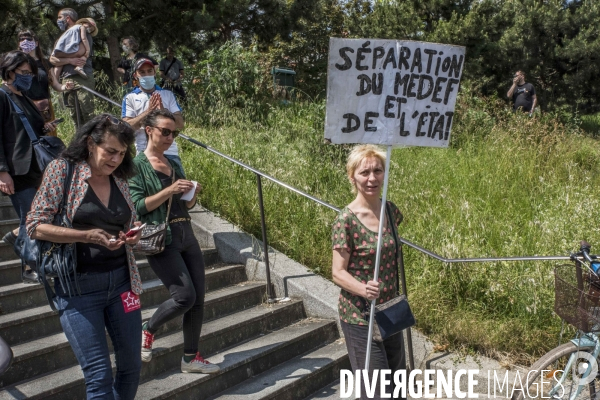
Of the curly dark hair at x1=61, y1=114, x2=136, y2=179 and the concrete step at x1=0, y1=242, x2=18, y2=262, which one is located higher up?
the curly dark hair at x1=61, y1=114, x2=136, y2=179

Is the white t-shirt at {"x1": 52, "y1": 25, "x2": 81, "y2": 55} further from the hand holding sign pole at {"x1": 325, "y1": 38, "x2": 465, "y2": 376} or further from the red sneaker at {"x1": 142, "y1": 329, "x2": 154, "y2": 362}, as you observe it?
the hand holding sign pole at {"x1": 325, "y1": 38, "x2": 465, "y2": 376}

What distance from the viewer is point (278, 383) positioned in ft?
15.7

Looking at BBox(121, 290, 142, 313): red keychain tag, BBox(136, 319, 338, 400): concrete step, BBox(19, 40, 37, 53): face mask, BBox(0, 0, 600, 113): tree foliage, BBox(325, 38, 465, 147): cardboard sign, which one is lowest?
BBox(136, 319, 338, 400): concrete step

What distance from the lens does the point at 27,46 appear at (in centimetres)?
622

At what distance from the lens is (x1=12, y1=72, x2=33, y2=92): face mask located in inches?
187

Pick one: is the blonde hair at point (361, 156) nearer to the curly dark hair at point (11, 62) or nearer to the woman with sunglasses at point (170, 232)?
the woman with sunglasses at point (170, 232)

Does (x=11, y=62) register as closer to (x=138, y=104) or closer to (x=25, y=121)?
(x=25, y=121)

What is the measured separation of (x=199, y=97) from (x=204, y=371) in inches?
273

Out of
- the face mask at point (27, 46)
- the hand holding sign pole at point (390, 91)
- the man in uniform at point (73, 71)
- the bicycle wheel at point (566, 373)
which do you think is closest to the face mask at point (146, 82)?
the face mask at point (27, 46)

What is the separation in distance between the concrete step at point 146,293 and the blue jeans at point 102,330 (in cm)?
181

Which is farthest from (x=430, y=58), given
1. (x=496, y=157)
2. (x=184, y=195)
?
(x=496, y=157)

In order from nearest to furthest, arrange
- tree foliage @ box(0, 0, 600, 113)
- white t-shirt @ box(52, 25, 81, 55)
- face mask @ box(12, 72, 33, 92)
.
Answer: face mask @ box(12, 72, 33, 92) → white t-shirt @ box(52, 25, 81, 55) → tree foliage @ box(0, 0, 600, 113)

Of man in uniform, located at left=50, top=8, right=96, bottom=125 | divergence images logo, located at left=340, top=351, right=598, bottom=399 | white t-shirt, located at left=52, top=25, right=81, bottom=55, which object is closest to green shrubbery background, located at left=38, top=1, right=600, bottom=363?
divergence images logo, located at left=340, top=351, right=598, bottom=399

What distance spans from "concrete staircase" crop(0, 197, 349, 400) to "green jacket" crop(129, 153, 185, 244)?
986 millimetres
